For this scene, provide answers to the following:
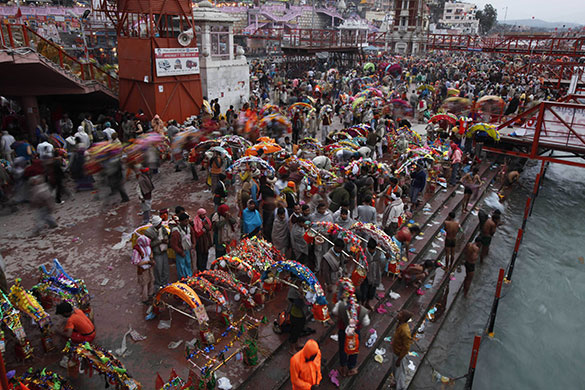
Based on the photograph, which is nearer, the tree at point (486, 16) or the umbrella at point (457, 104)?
the umbrella at point (457, 104)

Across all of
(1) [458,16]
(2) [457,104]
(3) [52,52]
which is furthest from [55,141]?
(1) [458,16]

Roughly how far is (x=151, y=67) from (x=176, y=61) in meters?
1.20

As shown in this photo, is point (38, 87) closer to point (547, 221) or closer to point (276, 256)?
point (276, 256)

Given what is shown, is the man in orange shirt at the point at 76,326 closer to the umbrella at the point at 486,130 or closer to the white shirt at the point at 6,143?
the white shirt at the point at 6,143

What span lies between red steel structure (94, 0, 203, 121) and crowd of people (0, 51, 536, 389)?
1021 millimetres

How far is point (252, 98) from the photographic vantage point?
21.5m

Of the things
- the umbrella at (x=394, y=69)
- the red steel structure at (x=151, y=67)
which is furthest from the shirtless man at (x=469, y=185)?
the umbrella at (x=394, y=69)

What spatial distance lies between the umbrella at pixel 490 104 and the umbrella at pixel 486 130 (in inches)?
169

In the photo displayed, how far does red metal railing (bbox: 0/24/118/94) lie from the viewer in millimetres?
11703

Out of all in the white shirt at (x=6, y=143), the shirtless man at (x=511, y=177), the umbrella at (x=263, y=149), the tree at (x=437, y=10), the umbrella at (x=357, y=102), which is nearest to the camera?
the umbrella at (x=263, y=149)

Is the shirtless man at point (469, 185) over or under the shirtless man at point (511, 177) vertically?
over

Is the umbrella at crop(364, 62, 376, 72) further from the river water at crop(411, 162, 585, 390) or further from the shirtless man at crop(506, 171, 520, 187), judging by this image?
the river water at crop(411, 162, 585, 390)

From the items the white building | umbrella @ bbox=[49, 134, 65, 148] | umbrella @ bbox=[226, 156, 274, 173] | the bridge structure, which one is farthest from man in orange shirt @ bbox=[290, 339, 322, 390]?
the white building

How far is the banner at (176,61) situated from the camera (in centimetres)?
1611
